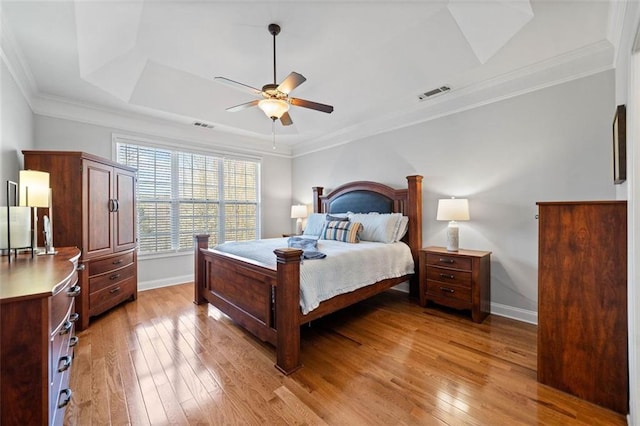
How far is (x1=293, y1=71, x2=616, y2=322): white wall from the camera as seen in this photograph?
2600 millimetres

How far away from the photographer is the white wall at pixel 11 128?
2361 mm

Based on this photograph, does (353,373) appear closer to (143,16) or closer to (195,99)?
(143,16)

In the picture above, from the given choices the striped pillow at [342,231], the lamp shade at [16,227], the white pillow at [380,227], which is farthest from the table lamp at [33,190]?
the white pillow at [380,227]

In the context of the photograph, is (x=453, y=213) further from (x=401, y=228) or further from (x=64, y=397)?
(x=64, y=397)

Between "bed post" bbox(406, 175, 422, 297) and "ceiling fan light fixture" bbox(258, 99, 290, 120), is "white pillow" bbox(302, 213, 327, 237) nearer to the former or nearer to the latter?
"bed post" bbox(406, 175, 422, 297)

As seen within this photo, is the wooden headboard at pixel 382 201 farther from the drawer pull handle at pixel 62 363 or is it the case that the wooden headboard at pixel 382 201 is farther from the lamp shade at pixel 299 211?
the drawer pull handle at pixel 62 363

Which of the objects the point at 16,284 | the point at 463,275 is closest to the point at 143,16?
the point at 16,284

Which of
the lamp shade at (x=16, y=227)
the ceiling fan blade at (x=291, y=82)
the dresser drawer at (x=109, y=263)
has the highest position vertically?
the ceiling fan blade at (x=291, y=82)

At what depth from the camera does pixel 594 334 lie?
175cm

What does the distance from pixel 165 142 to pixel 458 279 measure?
Answer: 4739 millimetres

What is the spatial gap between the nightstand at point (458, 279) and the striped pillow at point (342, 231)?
0.88m

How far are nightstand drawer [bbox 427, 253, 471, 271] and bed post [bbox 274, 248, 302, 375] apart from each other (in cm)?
194

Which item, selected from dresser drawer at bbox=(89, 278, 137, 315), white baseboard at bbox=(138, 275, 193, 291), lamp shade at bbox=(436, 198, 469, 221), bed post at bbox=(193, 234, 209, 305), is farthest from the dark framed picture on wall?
white baseboard at bbox=(138, 275, 193, 291)

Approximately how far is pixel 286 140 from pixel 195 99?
6.53 ft
